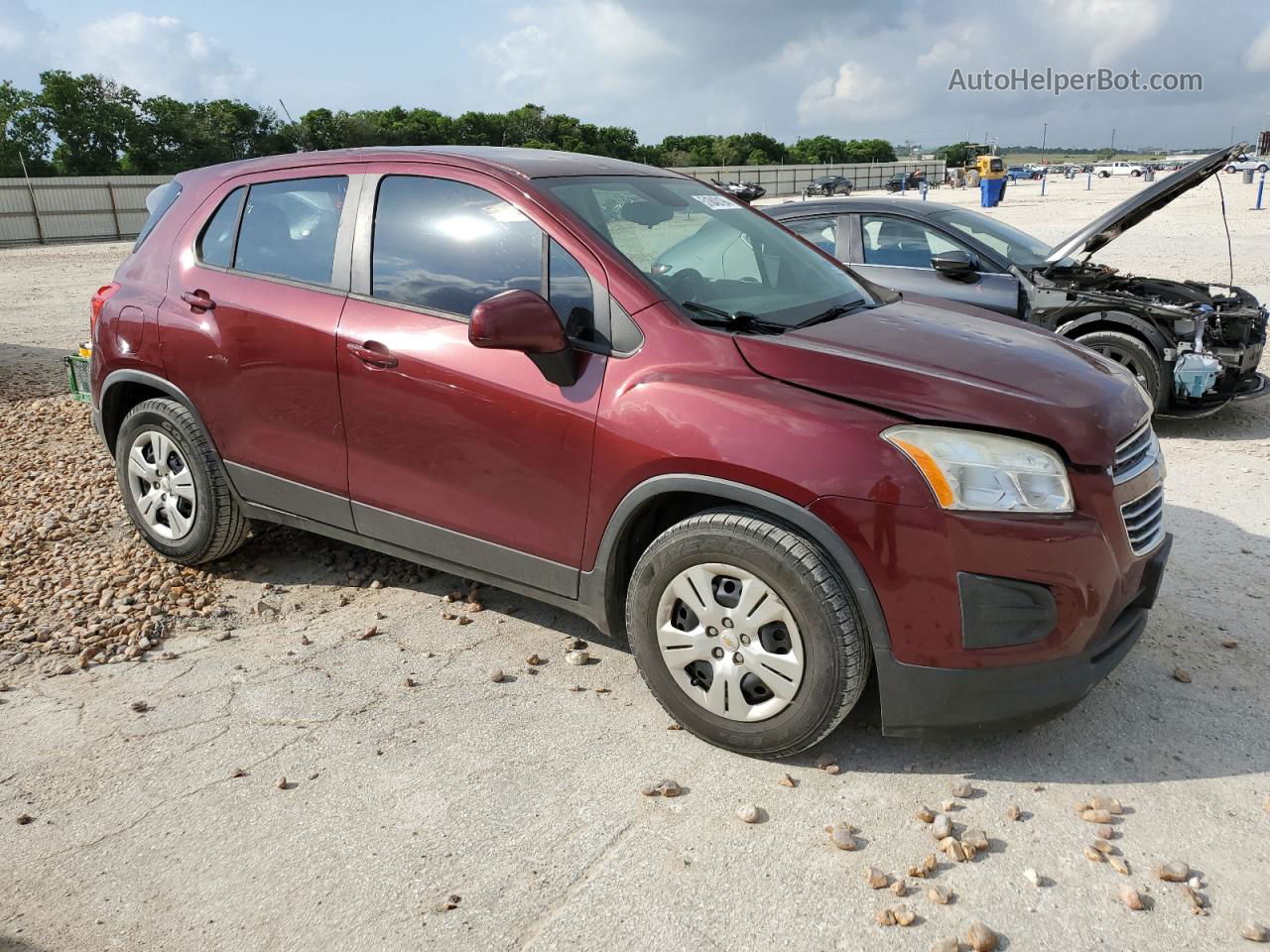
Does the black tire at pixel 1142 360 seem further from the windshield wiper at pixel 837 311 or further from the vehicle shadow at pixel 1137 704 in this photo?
the windshield wiper at pixel 837 311

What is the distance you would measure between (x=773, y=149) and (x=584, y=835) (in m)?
91.0

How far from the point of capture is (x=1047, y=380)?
3.12 meters

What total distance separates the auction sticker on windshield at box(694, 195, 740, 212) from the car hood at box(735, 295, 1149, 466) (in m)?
A: 0.96

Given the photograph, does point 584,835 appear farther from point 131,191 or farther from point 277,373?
point 131,191

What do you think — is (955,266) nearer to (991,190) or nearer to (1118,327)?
(1118,327)

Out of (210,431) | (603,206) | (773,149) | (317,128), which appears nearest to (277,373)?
(210,431)

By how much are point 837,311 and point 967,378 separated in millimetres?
806

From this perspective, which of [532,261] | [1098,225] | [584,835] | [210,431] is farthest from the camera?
[1098,225]

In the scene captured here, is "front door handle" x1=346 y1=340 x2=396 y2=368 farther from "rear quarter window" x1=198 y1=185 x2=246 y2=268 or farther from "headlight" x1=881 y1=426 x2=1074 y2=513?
"headlight" x1=881 y1=426 x2=1074 y2=513

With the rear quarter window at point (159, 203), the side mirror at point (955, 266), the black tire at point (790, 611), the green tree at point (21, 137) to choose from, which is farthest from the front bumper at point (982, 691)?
the green tree at point (21, 137)

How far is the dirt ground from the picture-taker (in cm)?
252

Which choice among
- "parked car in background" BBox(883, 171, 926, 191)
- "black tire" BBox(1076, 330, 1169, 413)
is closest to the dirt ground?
"black tire" BBox(1076, 330, 1169, 413)

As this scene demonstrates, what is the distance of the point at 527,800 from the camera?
301cm

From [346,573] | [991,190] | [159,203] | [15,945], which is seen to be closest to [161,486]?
[346,573]
